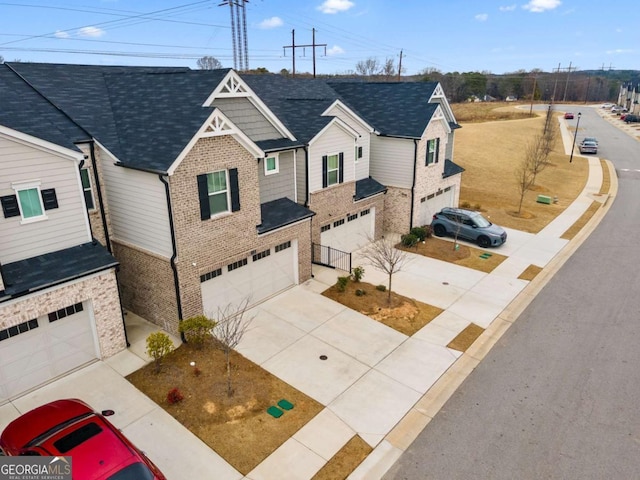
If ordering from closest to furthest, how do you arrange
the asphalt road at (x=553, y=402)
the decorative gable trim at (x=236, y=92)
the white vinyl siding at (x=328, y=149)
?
the asphalt road at (x=553, y=402)
the decorative gable trim at (x=236, y=92)
the white vinyl siding at (x=328, y=149)

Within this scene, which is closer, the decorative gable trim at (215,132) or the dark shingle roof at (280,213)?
the decorative gable trim at (215,132)

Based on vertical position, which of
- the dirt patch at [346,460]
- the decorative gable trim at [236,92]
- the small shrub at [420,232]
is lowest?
the dirt patch at [346,460]

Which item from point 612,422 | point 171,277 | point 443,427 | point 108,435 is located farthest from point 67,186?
point 612,422

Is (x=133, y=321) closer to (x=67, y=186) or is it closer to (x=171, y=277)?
(x=171, y=277)

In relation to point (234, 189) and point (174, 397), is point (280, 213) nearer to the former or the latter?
point (234, 189)

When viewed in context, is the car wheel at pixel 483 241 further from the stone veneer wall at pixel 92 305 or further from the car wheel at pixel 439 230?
the stone veneer wall at pixel 92 305

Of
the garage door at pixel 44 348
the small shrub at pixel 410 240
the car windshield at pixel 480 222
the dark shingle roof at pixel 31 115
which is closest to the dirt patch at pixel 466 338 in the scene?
the small shrub at pixel 410 240
